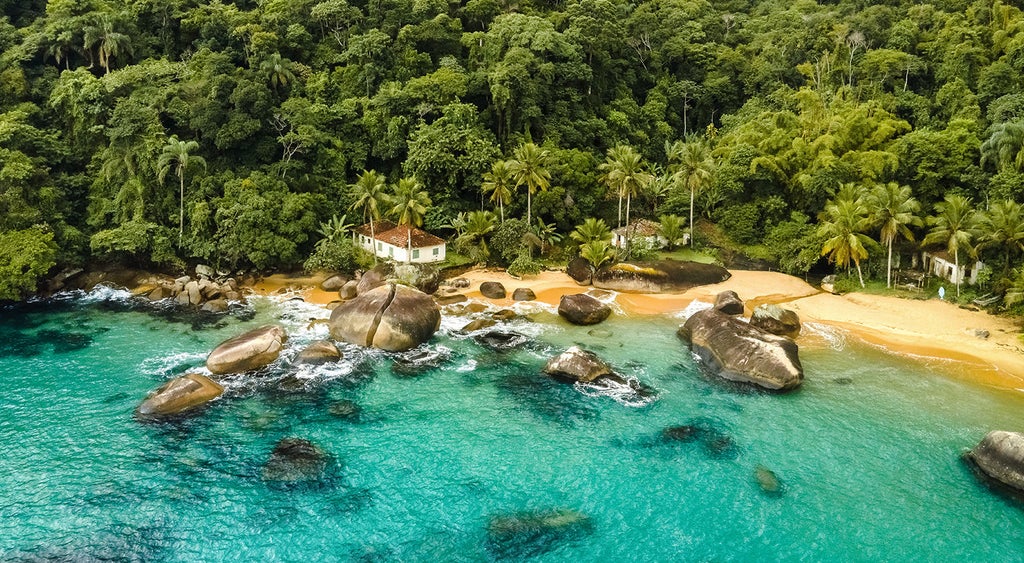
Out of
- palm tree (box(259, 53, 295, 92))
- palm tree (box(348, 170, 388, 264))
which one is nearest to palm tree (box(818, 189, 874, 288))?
palm tree (box(348, 170, 388, 264))

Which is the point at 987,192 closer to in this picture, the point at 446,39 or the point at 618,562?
the point at 618,562

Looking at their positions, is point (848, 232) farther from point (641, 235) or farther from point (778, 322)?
point (641, 235)

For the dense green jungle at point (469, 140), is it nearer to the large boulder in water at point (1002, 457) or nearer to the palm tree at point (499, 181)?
the palm tree at point (499, 181)

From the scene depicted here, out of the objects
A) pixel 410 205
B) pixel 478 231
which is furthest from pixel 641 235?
pixel 410 205

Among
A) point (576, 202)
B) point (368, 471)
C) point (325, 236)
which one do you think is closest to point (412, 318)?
point (368, 471)

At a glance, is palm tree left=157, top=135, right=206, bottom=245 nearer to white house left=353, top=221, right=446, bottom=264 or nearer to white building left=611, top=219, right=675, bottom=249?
white house left=353, top=221, right=446, bottom=264

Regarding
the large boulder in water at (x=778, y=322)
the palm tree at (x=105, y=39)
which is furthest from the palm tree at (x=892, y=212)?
the palm tree at (x=105, y=39)
